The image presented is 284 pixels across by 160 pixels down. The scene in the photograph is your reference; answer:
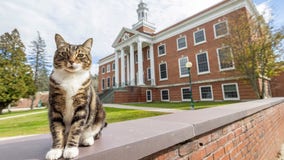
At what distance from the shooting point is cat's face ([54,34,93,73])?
96 centimetres

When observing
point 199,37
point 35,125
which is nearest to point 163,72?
point 199,37

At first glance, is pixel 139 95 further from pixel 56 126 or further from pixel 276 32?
pixel 56 126

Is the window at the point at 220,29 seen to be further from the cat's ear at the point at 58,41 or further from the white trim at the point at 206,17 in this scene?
the cat's ear at the point at 58,41

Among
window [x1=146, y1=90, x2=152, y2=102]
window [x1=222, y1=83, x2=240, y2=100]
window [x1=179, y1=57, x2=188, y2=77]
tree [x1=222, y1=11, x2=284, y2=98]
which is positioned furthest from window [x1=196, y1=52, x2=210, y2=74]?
window [x1=146, y1=90, x2=152, y2=102]

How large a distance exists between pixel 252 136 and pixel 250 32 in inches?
438

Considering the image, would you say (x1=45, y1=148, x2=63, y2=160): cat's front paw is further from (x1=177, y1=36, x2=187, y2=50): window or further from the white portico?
the white portico

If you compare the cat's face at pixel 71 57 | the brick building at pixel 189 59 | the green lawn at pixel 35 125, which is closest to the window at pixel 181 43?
the brick building at pixel 189 59

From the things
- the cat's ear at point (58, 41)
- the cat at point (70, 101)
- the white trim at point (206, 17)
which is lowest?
the cat at point (70, 101)

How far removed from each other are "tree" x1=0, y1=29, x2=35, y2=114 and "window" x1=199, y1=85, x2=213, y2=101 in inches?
858

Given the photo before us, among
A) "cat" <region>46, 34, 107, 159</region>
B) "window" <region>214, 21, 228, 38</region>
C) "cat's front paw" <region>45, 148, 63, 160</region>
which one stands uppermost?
"window" <region>214, 21, 228, 38</region>

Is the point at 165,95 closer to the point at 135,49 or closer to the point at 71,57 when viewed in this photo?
the point at 135,49

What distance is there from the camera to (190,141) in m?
1.35

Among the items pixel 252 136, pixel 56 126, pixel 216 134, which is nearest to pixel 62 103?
pixel 56 126

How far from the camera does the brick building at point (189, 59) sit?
13.6 meters
